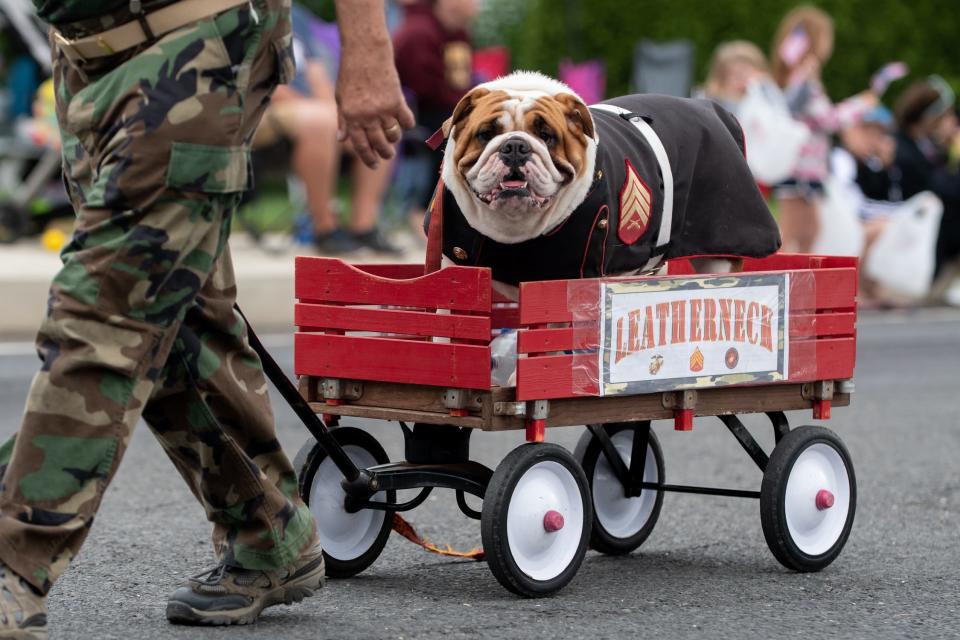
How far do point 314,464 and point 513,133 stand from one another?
938 millimetres

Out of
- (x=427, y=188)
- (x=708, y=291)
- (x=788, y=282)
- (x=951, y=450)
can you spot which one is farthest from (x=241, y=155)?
(x=427, y=188)

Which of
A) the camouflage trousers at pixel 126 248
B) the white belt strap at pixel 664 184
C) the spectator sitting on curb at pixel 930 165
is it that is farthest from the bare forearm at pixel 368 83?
the spectator sitting on curb at pixel 930 165

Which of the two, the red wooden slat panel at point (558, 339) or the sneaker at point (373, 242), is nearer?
the red wooden slat panel at point (558, 339)

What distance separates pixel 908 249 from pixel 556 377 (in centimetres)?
877

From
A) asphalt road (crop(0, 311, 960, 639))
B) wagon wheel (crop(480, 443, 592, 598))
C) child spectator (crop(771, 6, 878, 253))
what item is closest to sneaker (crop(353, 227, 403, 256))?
child spectator (crop(771, 6, 878, 253))

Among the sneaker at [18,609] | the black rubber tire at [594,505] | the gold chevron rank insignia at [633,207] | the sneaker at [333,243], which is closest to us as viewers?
the sneaker at [18,609]

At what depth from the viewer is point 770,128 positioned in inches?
428

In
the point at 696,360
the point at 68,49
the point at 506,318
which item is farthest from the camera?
the point at 696,360

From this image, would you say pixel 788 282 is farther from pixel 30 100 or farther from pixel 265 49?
pixel 30 100

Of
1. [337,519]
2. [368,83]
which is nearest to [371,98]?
[368,83]

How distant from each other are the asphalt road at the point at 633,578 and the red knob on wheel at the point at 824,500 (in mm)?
180

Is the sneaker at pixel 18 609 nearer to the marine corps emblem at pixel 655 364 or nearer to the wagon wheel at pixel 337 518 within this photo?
the wagon wheel at pixel 337 518

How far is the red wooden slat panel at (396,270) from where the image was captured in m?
4.19

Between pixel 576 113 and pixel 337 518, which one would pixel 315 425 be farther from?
pixel 576 113
